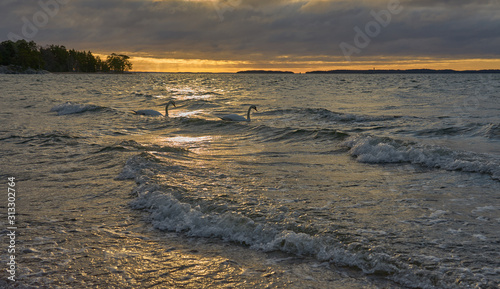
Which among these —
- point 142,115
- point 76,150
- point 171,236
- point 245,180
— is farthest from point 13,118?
point 171,236

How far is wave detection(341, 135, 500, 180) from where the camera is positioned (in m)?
8.84

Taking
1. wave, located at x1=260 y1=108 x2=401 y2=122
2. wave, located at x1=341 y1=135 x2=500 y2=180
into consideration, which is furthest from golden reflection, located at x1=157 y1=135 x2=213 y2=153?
wave, located at x1=260 y1=108 x2=401 y2=122

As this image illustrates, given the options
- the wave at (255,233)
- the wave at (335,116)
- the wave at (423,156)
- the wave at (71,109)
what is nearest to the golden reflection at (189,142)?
the wave at (423,156)

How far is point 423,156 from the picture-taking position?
391 inches

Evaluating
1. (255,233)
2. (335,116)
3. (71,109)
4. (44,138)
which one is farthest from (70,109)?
(255,233)

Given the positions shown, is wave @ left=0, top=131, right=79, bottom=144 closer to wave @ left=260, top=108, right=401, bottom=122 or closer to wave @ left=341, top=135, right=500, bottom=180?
wave @ left=341, top=135, right=500, bottom=180

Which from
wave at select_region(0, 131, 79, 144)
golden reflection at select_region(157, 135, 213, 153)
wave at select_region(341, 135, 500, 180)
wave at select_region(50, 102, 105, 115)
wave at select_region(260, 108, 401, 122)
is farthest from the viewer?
wave at select_region(50, 102, 105, 115)

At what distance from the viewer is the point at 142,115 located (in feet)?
74.5

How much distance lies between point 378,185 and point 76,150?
323 inches

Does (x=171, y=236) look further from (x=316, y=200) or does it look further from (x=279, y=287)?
(x=316, y=200)

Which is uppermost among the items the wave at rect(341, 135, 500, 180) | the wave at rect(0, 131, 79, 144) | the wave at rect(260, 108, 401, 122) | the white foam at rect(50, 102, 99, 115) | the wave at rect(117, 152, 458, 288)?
the wave at rect(260, 108, 401, 122)

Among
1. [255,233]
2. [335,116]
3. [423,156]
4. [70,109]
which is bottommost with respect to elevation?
[255,233]

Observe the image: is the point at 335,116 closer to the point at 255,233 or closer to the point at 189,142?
the point at 189,142

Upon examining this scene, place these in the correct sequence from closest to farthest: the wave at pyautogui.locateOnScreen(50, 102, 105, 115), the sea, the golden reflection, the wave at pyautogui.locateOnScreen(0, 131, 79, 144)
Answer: the sea → the golden reflection → the wave at pyautogui.locateOnScreen(0, 131, 79, 144) → the wave at pyautogui.locateOnScreen(50, 102, 105, 115)
